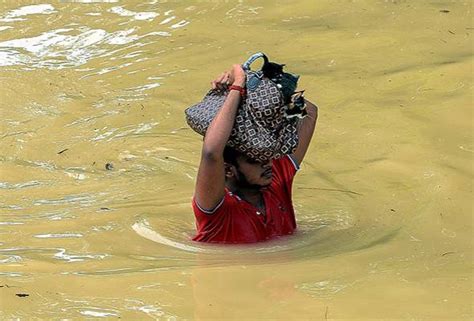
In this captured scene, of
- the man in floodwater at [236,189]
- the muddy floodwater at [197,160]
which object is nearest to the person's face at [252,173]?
the man in floodwater at [236,189]

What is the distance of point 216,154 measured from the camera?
4297mm

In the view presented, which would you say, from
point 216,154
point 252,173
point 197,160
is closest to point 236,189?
point 252,173

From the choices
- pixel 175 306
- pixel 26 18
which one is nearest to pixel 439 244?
pixel 175 306

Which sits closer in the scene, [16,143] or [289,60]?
[16,143]

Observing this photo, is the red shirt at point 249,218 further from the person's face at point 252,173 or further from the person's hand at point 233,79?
the person's hand at point 233,79

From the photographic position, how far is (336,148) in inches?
244

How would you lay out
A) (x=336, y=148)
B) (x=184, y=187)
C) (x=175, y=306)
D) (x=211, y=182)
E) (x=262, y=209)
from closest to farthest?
(x=175, y=306)
(x=211, y=182)
(x=262, y=209)
(x=184, y=187)
(x=336, y=148)

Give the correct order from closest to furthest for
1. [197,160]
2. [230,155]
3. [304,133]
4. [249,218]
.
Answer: [230,155] → [249,218] → [304,133] → [197,160]

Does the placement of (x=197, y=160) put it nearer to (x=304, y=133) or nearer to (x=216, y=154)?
(x=304, y=133)

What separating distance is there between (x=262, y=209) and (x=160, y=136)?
1.93 m

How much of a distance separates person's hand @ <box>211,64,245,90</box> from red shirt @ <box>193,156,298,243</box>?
47 centimetres

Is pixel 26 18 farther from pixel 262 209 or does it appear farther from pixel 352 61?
pixel 262 209

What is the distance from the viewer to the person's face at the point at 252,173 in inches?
179

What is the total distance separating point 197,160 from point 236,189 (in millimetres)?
1477
